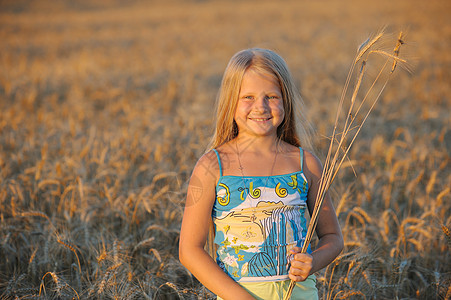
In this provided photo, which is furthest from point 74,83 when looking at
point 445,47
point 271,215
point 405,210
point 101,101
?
point 445,47

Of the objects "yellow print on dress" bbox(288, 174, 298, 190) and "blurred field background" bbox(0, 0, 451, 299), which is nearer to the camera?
"yellow print on dress" bbox(288, 174, 298, 190)

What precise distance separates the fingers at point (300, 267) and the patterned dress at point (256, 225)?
0.09 meters

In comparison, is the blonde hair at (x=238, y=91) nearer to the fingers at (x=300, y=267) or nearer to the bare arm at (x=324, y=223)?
the bare arm at (x=324, y=223)

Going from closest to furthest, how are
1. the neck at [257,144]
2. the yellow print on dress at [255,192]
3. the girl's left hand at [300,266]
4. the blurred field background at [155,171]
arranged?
the girl's left hand at [300,266]
the yellow print on dress at [255,192]
the neck at [257,144]
the blurred field background at [155,171]

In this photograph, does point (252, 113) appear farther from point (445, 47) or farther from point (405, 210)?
point (445, 47)

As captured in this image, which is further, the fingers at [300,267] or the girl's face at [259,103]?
the girl's face at [259,103]

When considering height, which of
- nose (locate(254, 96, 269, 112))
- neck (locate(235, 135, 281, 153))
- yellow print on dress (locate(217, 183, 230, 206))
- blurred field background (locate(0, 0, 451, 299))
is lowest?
blurred field background (locate(0, 0, 451, 299))

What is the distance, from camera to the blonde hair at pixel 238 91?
176 cm

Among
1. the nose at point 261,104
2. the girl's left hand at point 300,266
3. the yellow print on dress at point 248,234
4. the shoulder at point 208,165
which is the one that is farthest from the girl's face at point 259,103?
the girl's left hand at point 300,266

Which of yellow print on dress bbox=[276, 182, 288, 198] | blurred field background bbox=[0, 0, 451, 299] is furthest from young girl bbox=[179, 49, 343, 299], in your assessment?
blurred field background bbox=[0, 0, 451, 299]

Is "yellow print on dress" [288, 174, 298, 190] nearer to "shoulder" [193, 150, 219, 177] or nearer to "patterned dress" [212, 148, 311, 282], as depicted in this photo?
"patterned dress" [212, 148, 311, 282]

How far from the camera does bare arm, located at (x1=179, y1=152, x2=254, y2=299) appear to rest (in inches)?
61.8

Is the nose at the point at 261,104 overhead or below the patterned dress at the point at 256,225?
overhead

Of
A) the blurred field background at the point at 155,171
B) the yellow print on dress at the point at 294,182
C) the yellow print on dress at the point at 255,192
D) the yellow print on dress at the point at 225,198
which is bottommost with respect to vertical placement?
the blurred field background at the point at 155,171
